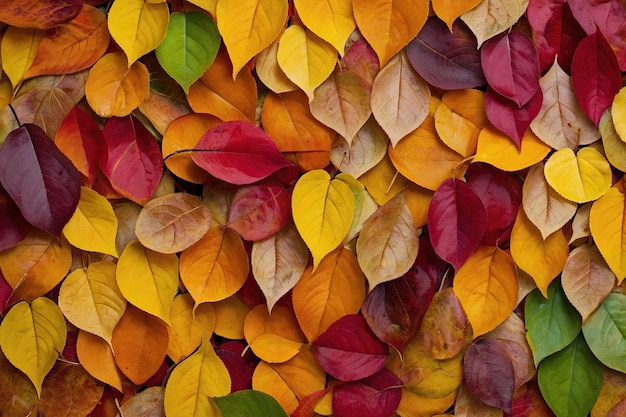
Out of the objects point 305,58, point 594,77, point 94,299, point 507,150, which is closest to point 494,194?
point 507,150

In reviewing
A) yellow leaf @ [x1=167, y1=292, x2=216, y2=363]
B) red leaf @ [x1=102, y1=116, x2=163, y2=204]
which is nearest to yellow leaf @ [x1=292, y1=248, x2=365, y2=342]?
yellow leaf @ [x1=167, y1=292, x2=216, y2=363]

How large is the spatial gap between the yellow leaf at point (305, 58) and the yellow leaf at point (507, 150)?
0.66 ft

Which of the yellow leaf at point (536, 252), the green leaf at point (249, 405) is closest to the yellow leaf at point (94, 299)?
the green leaf at point (249, 405)

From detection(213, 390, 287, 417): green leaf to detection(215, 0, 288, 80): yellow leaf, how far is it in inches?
15.4

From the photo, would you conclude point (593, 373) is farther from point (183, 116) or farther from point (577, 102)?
point (183, 116)

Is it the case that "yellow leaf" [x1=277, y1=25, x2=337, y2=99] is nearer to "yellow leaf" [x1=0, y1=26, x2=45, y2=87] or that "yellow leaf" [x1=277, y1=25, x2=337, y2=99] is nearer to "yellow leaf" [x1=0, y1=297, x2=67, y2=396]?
"yellow leaf" [x1=0, y1=26, x2=45, y2=87]

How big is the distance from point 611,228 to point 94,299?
25.1 inches

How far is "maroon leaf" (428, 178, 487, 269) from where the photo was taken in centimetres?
82

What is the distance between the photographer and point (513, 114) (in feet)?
2.70

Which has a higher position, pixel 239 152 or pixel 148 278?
pixel 239 152

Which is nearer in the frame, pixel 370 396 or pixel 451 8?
pixel 451 8

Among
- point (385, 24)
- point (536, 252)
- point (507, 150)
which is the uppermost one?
point (385, 24)

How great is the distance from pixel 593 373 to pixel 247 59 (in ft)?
1.92

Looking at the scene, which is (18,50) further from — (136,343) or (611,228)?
(611,228)
